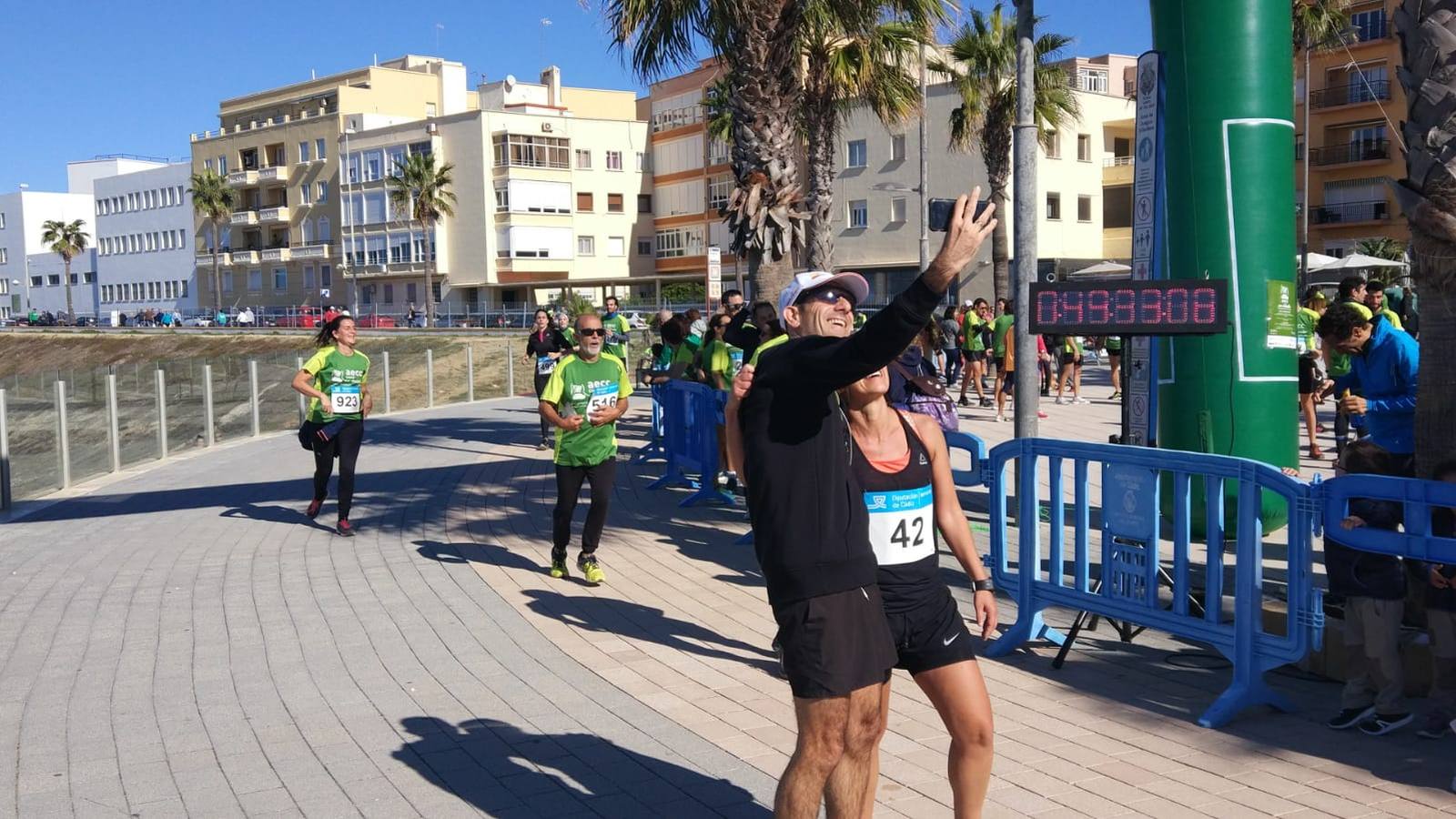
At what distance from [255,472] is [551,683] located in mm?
10495

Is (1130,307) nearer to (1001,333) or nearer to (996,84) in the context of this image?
(1001,333)

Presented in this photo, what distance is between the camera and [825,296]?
3.74 metres

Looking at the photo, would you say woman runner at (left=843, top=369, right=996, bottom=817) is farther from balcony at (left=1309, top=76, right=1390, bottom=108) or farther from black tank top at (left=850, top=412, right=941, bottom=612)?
balcony at (left=1309, top=76, right=1390, bottom=108)

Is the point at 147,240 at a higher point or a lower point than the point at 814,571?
higher

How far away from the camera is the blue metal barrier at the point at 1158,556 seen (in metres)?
5.30

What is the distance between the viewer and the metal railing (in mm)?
13969

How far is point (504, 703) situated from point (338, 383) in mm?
5340

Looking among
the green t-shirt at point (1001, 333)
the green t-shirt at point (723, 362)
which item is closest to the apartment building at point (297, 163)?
the green t-shirt at point (1001, 333)

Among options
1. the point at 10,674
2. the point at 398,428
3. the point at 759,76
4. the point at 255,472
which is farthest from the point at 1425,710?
the point at 398,428

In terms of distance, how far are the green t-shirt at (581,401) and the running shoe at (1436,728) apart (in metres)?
4.97

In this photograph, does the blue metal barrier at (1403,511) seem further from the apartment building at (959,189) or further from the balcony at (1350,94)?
the balcony at (1350,94)

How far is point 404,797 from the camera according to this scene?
4.98 meters

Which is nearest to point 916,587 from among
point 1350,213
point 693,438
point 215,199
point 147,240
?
point 693,438

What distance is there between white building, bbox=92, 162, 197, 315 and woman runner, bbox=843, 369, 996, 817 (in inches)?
3893
